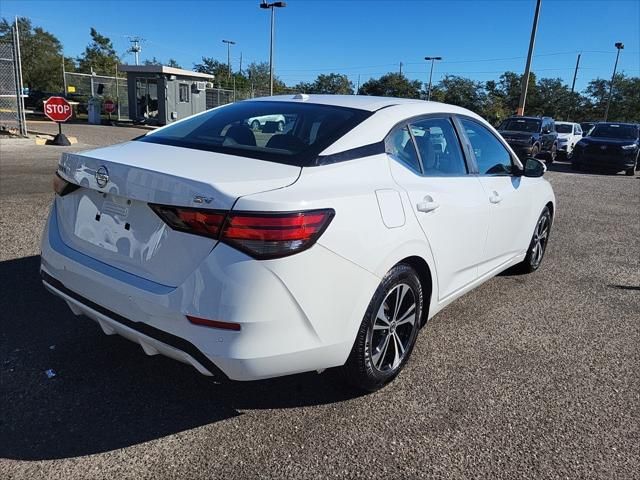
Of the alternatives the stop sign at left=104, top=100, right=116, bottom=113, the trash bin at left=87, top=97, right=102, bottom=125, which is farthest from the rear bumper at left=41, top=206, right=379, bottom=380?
the stop sign at left=104, top=100, right=116, bottom=113

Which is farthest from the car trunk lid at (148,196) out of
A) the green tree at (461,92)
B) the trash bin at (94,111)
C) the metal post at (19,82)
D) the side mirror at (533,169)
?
the green tree at (461,92)

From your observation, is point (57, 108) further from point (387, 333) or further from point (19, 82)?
point (387, 333)

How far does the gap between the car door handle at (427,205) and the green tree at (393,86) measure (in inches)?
2803

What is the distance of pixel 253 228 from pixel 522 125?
1845 cm

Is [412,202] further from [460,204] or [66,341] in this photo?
[66,341]

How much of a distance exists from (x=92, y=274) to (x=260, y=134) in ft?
4.18

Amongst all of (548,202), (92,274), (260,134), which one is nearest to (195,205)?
(92,274)

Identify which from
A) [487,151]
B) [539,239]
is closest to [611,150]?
[539,239]

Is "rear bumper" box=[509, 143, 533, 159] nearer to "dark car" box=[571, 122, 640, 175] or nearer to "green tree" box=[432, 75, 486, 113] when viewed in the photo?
"dark car" box=[571, 122, 640, 175]

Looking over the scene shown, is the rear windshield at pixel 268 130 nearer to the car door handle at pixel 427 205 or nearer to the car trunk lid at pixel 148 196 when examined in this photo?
the car trunk lid at pixel 148 196

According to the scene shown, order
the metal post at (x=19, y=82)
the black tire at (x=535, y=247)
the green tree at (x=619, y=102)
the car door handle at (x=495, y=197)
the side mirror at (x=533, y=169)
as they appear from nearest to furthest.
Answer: the car door handle at (x=495, y=197), the side mirror at (x=533, y=169), the black tire at (x=535, y=247), the metal post at (x=19, y=82), the green tree at (x=619, y=102)

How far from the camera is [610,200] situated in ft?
Answer: 36.9

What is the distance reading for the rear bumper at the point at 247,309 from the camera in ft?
7.13

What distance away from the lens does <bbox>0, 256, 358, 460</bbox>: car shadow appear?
248cm
